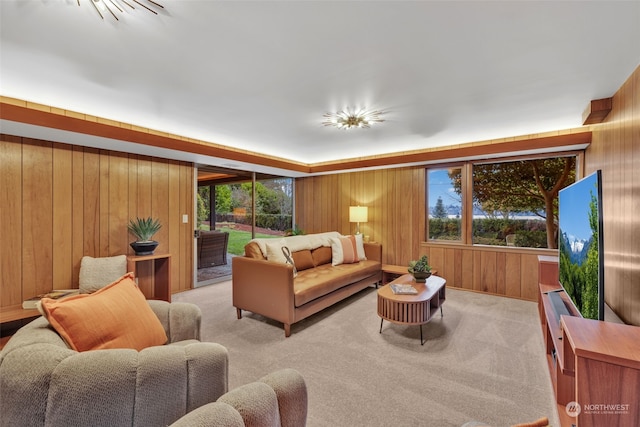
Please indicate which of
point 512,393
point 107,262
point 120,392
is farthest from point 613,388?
point 107,262

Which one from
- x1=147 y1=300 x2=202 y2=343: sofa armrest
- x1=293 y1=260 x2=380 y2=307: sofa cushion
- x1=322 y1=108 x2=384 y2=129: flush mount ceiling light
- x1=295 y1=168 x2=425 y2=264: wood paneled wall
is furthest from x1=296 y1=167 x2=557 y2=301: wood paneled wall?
x1=147 y1=300 x2=202 y2=343: sofa armrest

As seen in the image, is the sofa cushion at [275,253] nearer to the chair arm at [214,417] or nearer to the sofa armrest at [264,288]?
the sofa armrest at [264,288]

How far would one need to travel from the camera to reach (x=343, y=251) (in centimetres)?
424

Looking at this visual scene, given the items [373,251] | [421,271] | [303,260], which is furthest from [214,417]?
[373,251]

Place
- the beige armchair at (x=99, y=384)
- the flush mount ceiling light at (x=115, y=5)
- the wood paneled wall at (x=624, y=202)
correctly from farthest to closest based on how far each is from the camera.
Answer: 1. the wood paneled wall at (x=624, y=202)
2. the flush mount ceiling light at (x=115, y=5)
3. the beige armchair at (x=99, y=384)

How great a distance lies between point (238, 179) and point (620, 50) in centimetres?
524

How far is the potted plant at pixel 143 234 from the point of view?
3.45 metres

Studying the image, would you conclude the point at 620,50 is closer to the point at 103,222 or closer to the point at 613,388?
the point at 613,388

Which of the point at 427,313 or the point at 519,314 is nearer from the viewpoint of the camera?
the point at 427,313

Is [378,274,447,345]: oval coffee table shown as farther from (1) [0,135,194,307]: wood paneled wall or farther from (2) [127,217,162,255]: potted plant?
(1) [0,135,194,307]: wood paneled wall

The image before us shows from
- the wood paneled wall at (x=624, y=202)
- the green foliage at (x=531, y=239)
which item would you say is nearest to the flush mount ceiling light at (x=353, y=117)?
the wood paneled wall at (x=624, y=202)

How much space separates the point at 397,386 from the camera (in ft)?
6.55

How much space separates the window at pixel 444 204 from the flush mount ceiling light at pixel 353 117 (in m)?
2.13

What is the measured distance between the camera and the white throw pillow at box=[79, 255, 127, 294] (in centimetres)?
312
